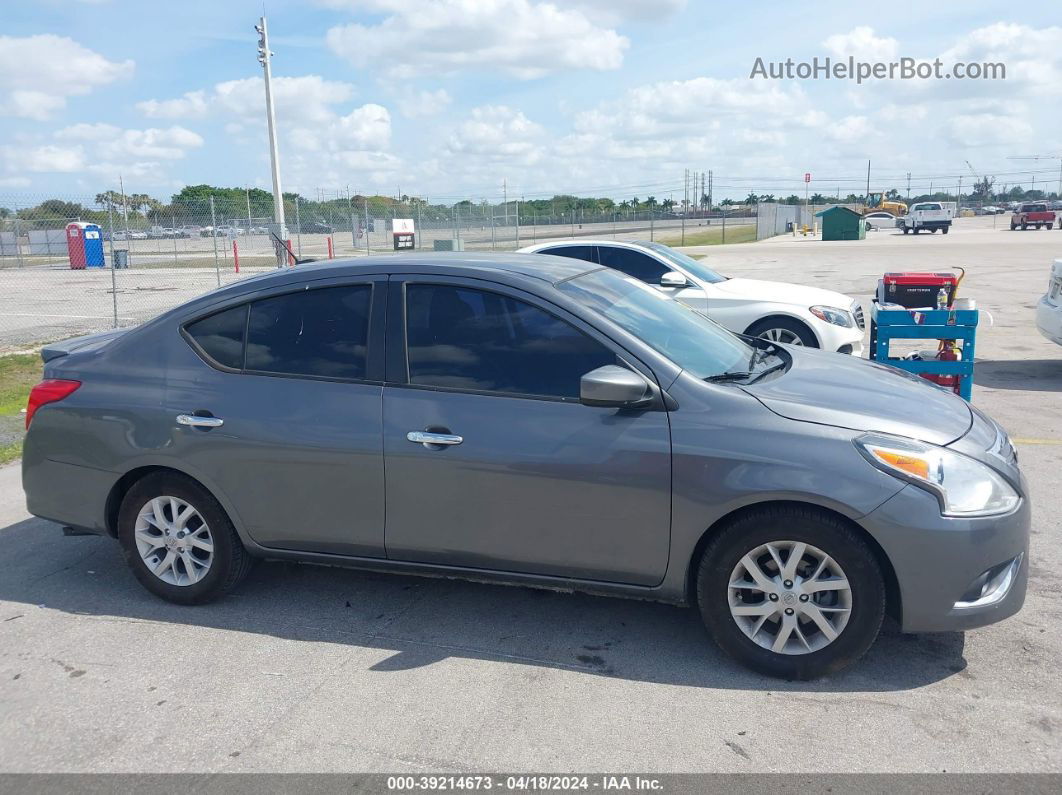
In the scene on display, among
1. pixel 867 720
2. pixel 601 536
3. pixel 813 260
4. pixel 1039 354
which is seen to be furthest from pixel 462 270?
pixel 813 260

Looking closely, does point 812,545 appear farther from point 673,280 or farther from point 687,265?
point 687,265

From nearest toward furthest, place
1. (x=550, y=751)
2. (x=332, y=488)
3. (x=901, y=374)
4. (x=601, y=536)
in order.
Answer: (x=550, y=751) < (x=601, y=536) < (x=332, y=488) < (x=901, y=374)

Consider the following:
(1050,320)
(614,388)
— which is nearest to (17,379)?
(614,388)

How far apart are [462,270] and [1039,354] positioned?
401 inches

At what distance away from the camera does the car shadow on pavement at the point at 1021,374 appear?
991 centimetres

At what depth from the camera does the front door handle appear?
413 cm

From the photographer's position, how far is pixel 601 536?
402cm

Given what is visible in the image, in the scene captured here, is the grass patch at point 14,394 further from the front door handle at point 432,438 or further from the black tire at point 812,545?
the black tire at point 812,545

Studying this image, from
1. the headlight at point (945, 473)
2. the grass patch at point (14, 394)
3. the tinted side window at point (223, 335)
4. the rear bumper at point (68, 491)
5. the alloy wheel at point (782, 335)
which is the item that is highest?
the tinted side window at point (223, 335)

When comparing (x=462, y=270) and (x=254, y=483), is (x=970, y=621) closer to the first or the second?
(x=462, y=270)

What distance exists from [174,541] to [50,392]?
106 centimetres

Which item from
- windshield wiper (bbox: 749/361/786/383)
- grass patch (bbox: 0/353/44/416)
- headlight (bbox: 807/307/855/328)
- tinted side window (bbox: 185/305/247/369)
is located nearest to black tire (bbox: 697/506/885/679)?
windshield wiper (bbox: 749/361/786/383)

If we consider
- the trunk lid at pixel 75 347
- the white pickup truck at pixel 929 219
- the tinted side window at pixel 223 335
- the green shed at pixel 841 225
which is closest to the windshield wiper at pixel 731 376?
the tinted side window at pixel 223 335

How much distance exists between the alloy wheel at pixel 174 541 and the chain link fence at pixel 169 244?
12386mm
